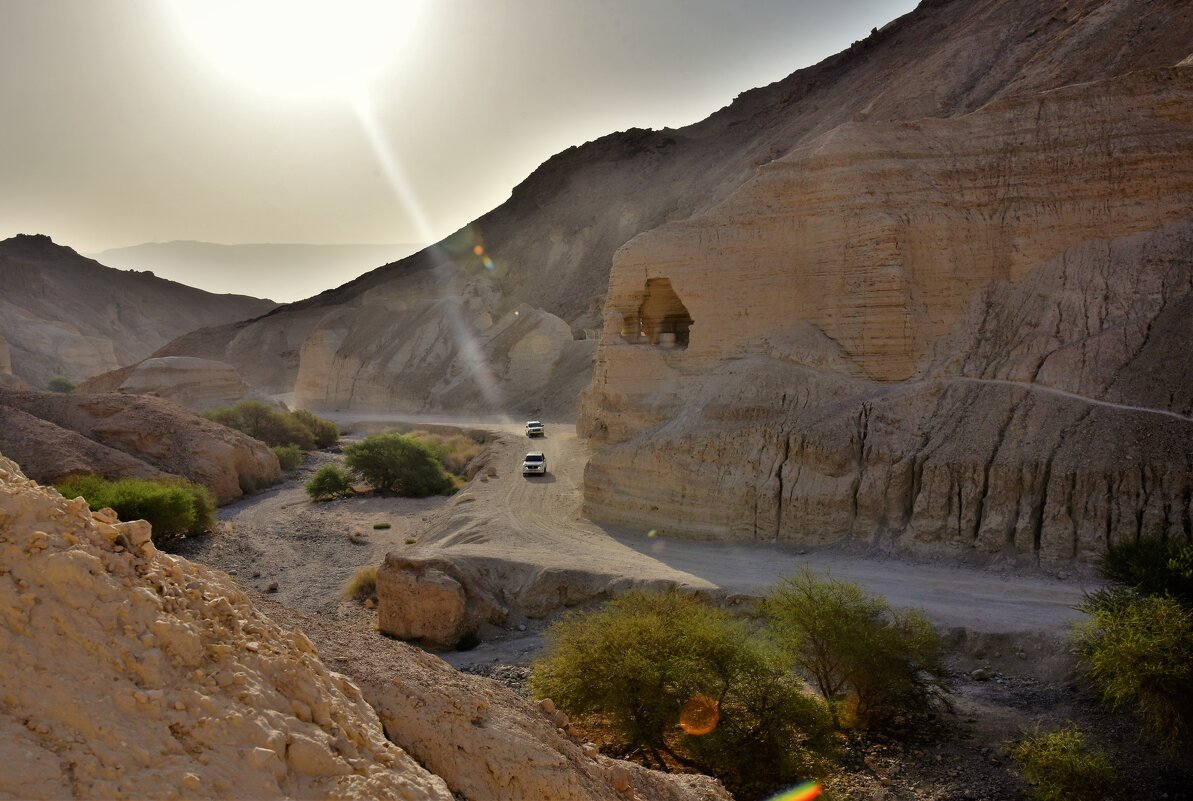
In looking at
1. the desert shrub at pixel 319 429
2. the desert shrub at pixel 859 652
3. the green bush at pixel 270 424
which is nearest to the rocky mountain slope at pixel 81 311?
the desert shrub at pixel 319 429

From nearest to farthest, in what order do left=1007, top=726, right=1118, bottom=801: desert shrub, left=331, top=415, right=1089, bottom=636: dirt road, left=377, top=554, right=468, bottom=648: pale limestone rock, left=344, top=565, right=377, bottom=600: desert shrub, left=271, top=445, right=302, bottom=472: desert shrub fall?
left=1007, top=726, right=1118, bottom=801: desert shrub → left=331, top=415, right=1089, bottom=636: dirt road → left=377, top=554, right=468, bottom=648: pale limestone rock → left=344, top=565, right=377, bottom=600: desert shrub → left=271, top=445, right=302, bottom=472: desert shrub

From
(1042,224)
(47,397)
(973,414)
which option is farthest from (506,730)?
(47,397)

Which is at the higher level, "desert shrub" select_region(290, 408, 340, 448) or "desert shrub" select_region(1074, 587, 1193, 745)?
"desert shrub" select_region(290, 408, 340, 448)

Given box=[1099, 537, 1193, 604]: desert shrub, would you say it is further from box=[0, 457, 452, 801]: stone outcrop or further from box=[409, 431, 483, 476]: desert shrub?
box=[409, 431, 483, 476]: desert shrub

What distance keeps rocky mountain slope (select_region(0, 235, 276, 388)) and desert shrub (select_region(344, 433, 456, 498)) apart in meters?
56.4

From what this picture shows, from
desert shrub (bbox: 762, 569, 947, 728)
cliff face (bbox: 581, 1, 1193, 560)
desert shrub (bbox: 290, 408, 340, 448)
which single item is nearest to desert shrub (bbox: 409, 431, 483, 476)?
desert shrub (bbox: 290, 408, 340, 448)

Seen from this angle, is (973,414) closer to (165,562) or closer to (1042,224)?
(1042,224)

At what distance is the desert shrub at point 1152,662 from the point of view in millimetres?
9172

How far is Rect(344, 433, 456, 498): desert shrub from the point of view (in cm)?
2883

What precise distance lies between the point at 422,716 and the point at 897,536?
12.4 m

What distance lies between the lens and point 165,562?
5.16 metres

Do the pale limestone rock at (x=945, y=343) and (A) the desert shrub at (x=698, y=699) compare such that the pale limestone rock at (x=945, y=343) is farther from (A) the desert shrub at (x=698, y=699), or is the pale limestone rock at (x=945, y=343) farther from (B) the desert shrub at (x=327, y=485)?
(B) the desert shrub at (x=327, y=485)

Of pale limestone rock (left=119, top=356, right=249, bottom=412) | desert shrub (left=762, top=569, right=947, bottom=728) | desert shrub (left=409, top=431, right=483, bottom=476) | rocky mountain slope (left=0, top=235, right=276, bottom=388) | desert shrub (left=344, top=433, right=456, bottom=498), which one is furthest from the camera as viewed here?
rocky mountain slope (left=0, top=235, right=276, bottom=388)

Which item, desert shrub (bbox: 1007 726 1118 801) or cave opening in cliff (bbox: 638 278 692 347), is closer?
desert shrub (bbox: 1007 726 1118 801)
